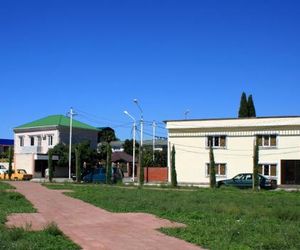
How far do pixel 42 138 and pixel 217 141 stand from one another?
35.7 meters

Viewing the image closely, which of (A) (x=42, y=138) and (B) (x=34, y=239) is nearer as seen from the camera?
(B) (x=34, y=239)

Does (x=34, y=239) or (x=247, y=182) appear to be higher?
(x=247, y=182)

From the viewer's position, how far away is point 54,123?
82.2 meters

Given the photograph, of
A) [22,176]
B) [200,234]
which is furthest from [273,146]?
[200,234]

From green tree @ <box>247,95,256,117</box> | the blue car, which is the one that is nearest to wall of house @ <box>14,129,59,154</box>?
the blue car

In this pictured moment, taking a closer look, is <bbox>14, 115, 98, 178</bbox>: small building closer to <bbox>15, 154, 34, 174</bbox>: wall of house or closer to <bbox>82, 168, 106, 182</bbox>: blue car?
<bbox>15, 154, 34, 174</bbox>: wall of house

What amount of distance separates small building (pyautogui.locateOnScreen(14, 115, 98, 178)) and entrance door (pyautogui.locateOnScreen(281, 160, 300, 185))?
35.1 m

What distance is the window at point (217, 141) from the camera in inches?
2177

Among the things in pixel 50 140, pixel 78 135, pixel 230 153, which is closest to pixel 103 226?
pixel 230 153

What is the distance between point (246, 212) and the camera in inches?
704

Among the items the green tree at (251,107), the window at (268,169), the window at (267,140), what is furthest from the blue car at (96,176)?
the green tree at (251,107)

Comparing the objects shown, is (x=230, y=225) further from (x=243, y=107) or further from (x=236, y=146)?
(x=243, y=107)

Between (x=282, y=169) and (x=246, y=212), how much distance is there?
3505 cm

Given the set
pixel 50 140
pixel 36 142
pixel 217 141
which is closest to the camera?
pixel 217 141
